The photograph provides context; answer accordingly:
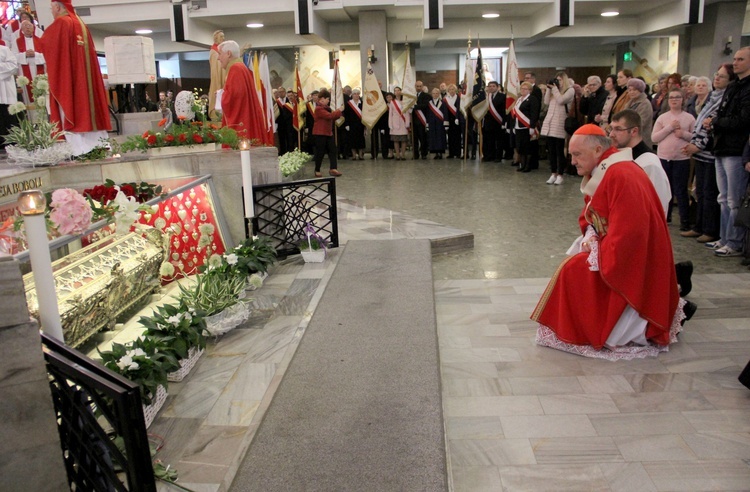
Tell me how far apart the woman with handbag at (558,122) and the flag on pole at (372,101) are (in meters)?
4.74

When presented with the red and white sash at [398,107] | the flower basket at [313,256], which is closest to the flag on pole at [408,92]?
the red and white sash at [398,107]

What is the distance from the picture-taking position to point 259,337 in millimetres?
3820

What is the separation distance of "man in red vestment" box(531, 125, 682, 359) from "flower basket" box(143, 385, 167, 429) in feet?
7.21

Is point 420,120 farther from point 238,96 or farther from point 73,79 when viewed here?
point 73,79

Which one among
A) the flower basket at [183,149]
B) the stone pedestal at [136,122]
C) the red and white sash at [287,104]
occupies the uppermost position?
the red and white sash at [287,104]

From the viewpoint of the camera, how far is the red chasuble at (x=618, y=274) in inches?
144

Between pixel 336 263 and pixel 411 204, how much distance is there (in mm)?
3524

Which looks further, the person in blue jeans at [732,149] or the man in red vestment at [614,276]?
the person in blue jeans at [732,149]

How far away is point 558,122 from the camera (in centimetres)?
1070

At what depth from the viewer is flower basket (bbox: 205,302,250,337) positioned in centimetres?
373

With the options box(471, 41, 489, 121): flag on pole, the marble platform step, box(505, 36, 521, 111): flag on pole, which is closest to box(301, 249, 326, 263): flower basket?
the marble platform step

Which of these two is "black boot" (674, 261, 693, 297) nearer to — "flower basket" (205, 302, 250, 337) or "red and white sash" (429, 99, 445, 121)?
"flower basket" (205, 302, 250, 337)

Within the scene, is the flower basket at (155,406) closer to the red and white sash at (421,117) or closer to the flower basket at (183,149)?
the flower basket at (183,149)

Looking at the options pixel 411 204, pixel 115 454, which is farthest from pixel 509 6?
pixel 115 454
